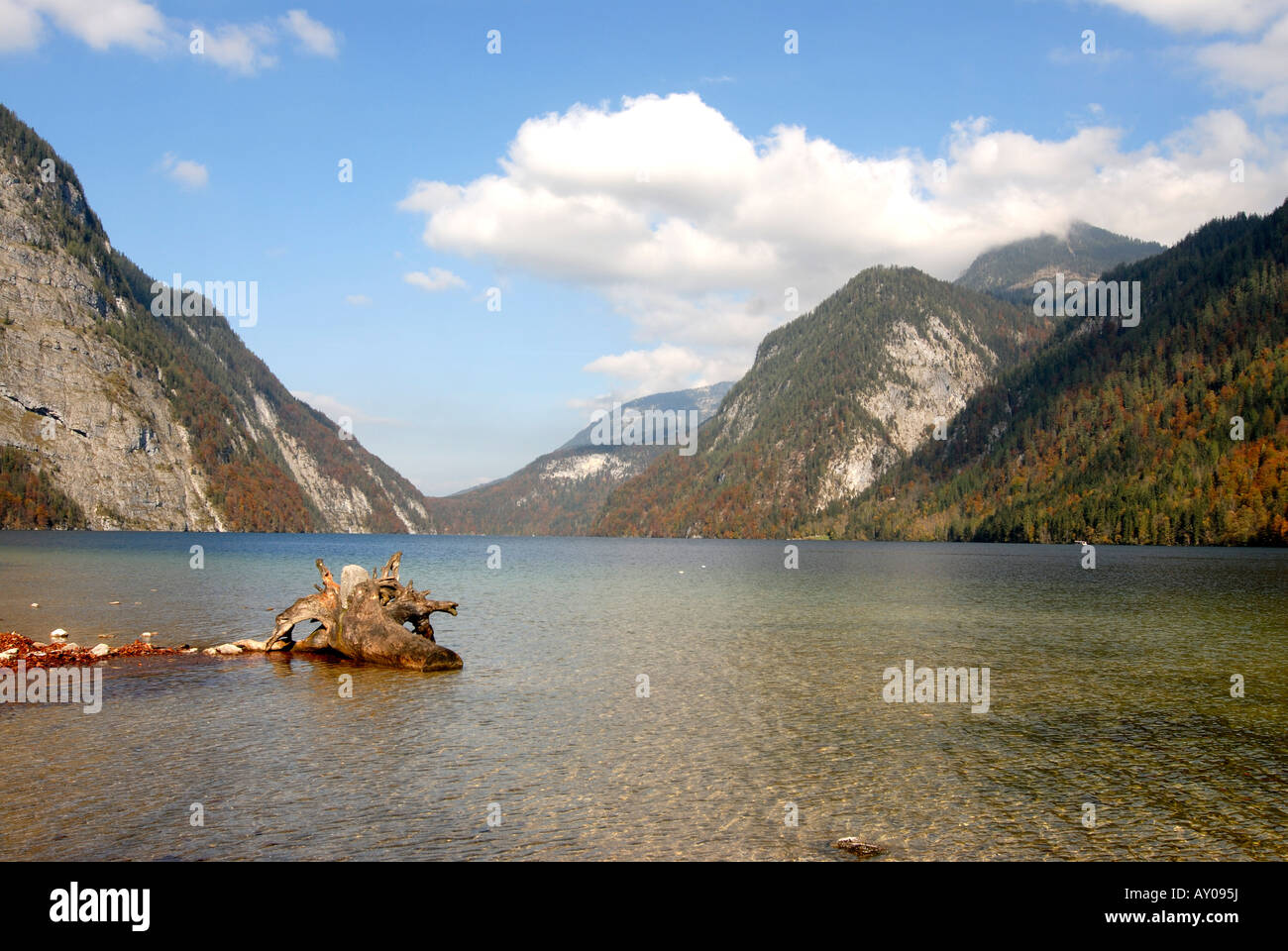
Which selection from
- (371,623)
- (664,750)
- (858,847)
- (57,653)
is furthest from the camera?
(371,623)

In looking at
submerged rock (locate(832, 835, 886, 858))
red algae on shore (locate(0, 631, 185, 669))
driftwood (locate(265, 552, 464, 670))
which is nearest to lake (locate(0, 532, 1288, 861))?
submerged rock (locate(832, 835, 886, 858))

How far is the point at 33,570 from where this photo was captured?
235 feet

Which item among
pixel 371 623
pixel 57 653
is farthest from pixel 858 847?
pixel 57 653

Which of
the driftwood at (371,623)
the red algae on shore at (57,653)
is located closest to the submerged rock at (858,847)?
the driftwood at (371,623)

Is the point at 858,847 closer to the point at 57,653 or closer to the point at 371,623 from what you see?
the point at 371,623

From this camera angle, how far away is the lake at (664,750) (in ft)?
43.3

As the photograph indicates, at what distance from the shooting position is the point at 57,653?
28.0 m

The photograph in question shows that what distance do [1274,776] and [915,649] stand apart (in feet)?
58.7

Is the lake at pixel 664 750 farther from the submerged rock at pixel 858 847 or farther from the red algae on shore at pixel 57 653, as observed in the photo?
the red algae on shore at pixel 57 653

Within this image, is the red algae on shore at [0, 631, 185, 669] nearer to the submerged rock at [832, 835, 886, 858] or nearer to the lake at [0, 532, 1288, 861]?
the lake at [0, 532, 1288, 861]

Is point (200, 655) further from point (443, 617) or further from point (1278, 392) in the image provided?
point (1278, 392)

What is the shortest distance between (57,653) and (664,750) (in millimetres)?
23180

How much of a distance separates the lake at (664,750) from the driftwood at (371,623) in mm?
1151
